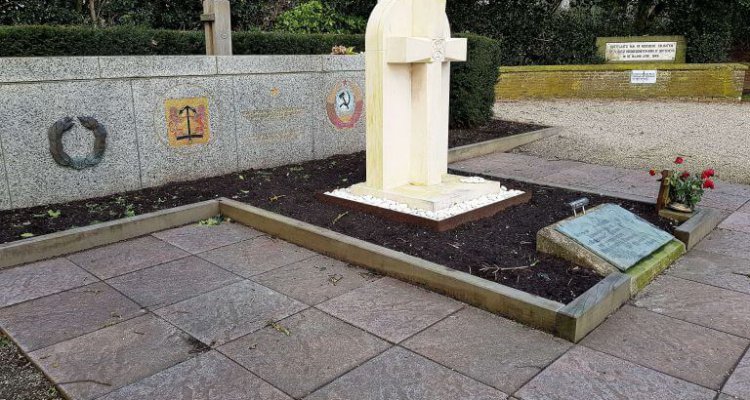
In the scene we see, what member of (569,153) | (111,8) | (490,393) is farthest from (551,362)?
(111,8)

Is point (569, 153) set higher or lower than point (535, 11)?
lower

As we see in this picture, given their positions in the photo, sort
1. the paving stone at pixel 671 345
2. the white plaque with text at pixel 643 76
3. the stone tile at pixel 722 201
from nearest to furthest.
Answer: the paving stone at pixel 671 345 → the stone tile at pixel 722 201 → the white plaque with text at pixel 643 76

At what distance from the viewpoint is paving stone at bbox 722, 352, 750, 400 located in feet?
9.91

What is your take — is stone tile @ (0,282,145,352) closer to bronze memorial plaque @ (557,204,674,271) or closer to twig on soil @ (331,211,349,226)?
twig on soil @ (331,211,349,226)

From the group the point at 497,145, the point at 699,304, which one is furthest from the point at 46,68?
the point at 497,145

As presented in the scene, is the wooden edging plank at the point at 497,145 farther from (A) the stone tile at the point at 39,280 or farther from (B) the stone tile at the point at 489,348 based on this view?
(A) the stone tile at the point at 39,280

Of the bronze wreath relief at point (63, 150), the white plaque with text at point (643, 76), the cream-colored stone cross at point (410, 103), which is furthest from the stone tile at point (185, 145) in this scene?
the white plaque with text at point (643, 76)

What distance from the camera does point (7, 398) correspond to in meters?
3.00

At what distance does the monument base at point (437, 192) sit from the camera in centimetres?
557

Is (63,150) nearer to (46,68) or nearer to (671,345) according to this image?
(46,68)

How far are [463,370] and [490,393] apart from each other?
0.24 metres

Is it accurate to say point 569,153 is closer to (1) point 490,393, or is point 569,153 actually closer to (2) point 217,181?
(2) point 217,181

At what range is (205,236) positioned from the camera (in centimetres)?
555

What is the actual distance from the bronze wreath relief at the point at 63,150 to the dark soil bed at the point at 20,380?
9.81ft
